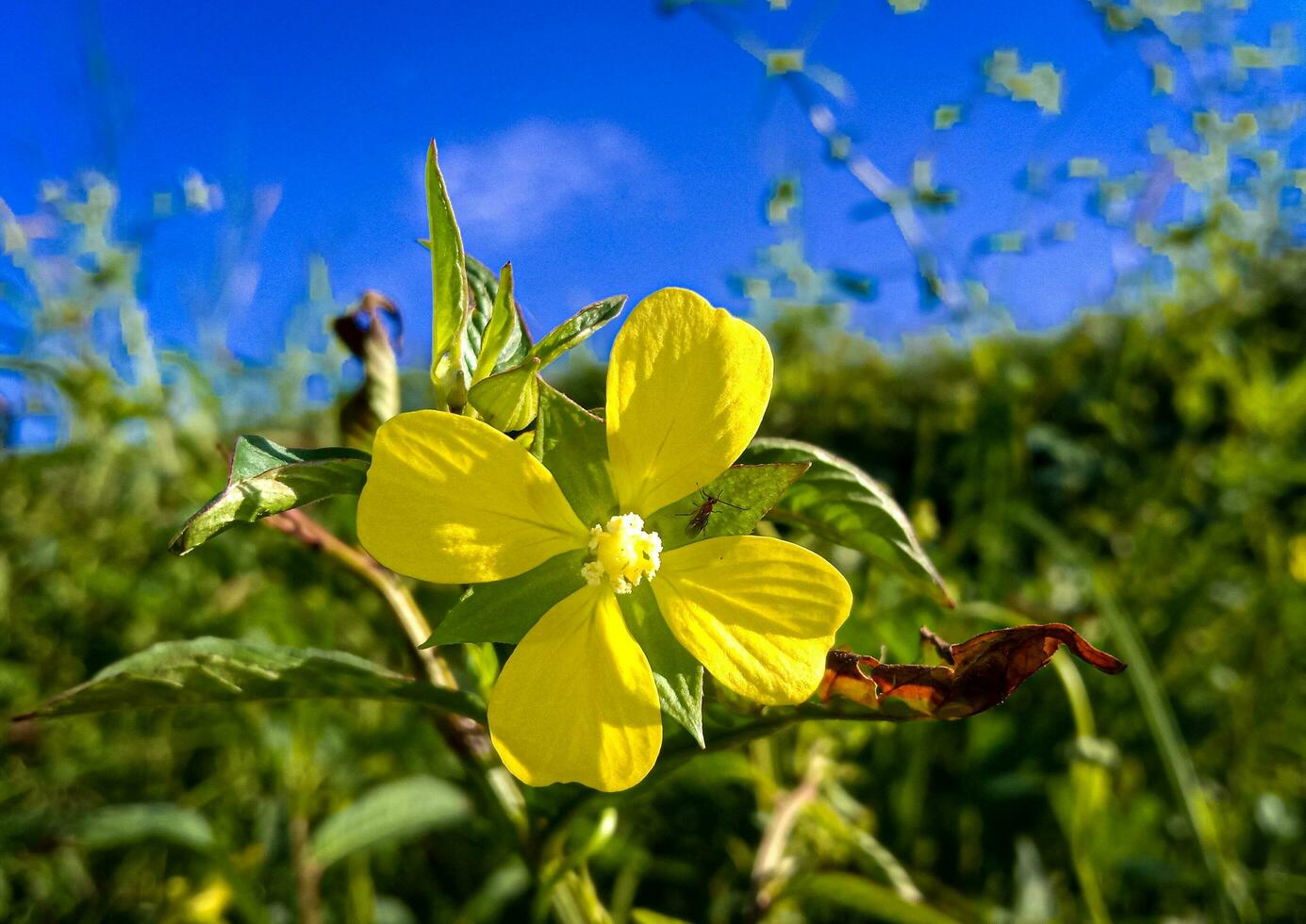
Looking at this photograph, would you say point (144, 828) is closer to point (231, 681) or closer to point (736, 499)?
point (231, 681)

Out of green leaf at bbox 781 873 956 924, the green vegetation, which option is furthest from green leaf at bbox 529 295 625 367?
green leaf at bbox 781 873 956 924

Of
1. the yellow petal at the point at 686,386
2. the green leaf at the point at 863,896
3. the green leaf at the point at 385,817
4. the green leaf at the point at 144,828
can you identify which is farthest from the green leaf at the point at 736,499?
the green leaf at the point at 144,828

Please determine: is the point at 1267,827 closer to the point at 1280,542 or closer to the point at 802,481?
the point at 1280,542

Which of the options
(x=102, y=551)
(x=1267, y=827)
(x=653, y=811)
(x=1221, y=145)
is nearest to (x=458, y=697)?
(x=653, y=811)

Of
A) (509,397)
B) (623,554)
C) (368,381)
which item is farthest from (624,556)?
(368,381)

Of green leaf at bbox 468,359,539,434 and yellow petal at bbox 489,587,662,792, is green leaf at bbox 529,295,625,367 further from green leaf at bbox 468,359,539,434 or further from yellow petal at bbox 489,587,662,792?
yellow petal at bbox 489,587,662,792
